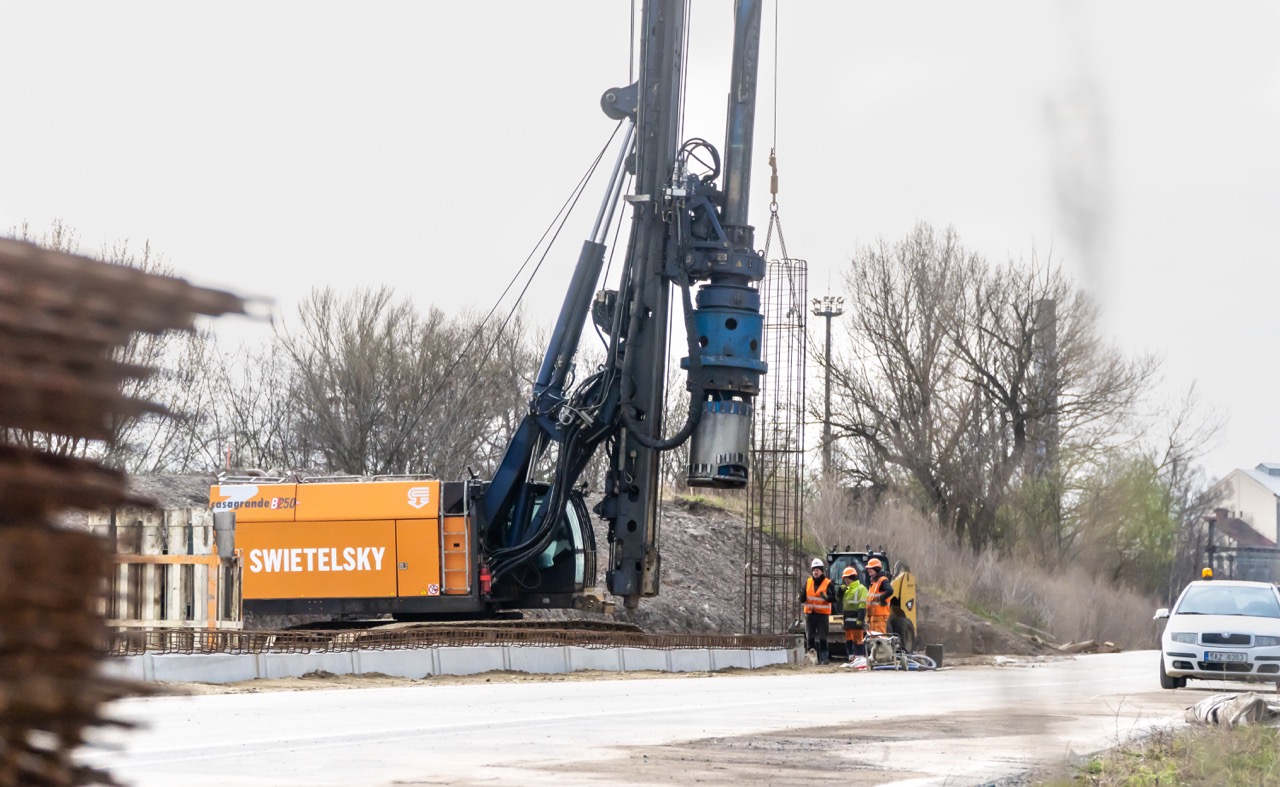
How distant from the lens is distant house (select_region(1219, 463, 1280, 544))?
119 metres

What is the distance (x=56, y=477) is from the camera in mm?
2154

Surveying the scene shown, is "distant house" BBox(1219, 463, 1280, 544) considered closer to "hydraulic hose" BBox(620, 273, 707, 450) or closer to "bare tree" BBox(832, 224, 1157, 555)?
"bare tree" BBox(832, 224, 1157, 555)

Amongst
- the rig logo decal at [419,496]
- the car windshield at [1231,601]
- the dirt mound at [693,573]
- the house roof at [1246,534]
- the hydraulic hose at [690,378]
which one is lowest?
the house roof at [1246,534]

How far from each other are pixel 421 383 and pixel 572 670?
27.2 meters

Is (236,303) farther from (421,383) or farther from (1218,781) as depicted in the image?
(421,383)

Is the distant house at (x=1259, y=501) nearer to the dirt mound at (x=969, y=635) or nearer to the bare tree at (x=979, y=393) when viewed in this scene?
the bare tree at (x=979, y=393)

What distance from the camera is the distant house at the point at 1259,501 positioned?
11862 cm

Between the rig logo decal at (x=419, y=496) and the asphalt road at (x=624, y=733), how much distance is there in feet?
19.4

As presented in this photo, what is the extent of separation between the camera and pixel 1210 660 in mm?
21859

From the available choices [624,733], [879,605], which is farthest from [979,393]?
[879,605]

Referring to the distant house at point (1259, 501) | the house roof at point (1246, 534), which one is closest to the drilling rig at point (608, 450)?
the house roof at point (1246, 534)

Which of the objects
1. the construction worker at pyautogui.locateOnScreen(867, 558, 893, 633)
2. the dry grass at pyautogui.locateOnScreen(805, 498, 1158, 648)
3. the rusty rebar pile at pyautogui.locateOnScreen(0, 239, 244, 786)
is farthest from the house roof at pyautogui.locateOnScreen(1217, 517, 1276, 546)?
the rusty rebar pile at pyautogui.locateOnScreen(0, 239, 244, 786)

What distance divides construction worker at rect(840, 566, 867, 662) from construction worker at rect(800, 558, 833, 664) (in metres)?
0.44

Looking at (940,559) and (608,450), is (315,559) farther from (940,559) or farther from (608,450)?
(940,559)
